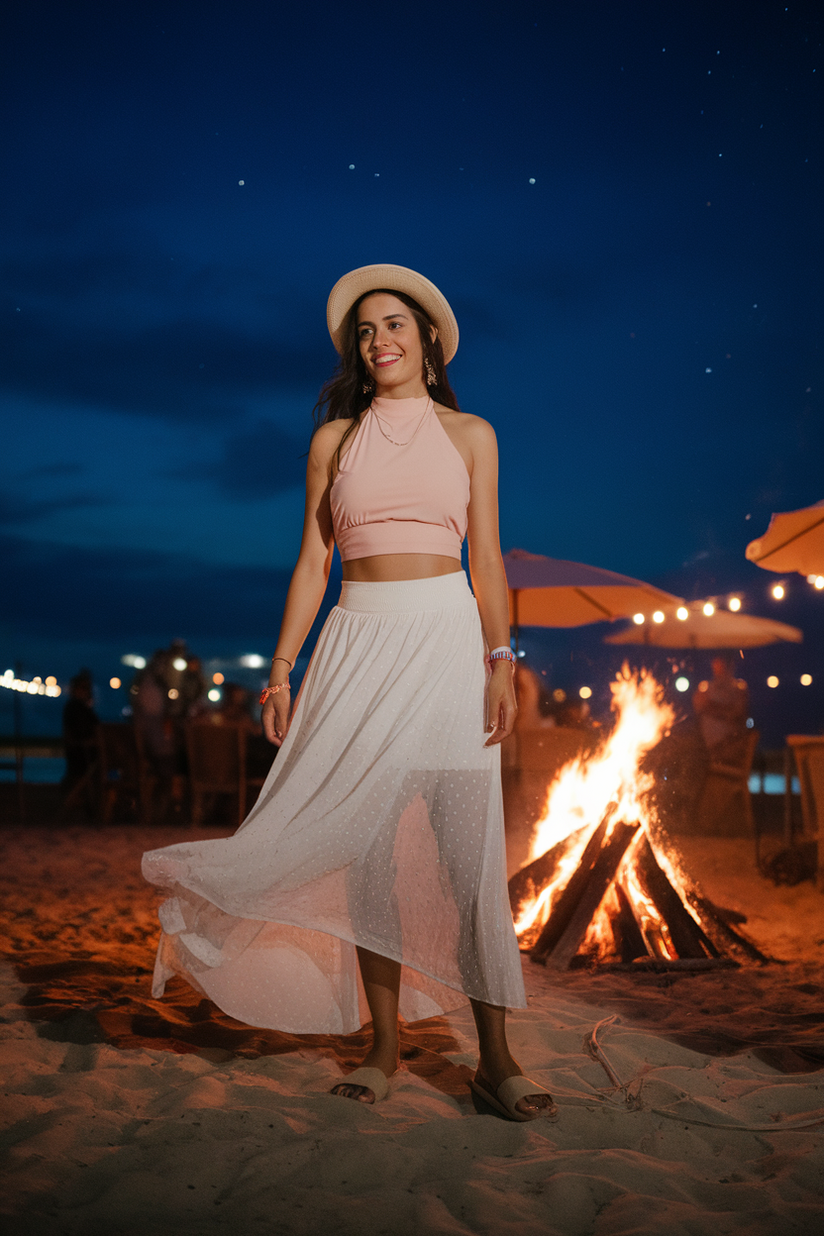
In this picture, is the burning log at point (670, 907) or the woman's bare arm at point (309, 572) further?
the burning log at point (670, 907)

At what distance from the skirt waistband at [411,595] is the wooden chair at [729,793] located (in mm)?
7183

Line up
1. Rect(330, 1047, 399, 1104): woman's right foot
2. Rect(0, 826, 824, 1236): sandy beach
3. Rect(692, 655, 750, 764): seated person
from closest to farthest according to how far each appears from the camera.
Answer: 1. Rect(0, 826, 824, 1236): sandy beach
2. Rect(330, 1047, 399, 1104): woman's right foot
3. Rect(692, 655, 750, 764): seated person

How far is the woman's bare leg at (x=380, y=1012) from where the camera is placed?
91.5 inches

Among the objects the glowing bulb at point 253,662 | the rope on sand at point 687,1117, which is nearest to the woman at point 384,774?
the rope on sand at point 687,1117

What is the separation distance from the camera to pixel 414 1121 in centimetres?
219

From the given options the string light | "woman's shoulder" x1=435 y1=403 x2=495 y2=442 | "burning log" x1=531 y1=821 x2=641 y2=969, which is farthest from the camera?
the string light

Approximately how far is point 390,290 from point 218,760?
713cm

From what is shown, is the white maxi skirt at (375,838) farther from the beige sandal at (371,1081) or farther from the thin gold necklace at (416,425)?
the thin gold necklace at (416,425)

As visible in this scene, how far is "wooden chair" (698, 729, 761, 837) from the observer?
8867 millimetres

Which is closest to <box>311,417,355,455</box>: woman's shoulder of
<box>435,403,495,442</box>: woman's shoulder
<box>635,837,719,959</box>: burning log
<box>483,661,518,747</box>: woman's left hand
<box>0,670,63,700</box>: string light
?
<box>435,403,495,442</box>: woman's shoulder

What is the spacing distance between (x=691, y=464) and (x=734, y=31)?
35294 millimetres

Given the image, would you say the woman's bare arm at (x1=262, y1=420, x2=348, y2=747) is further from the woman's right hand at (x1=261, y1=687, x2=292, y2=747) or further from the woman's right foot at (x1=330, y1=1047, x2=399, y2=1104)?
the woman's right foot at (x1=330, y1=1047, x2=399, y2=1104)

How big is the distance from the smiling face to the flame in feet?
8.69

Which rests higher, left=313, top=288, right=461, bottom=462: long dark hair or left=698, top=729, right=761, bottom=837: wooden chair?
left=313, top=288, right=461, bottom=462: long dark hair
